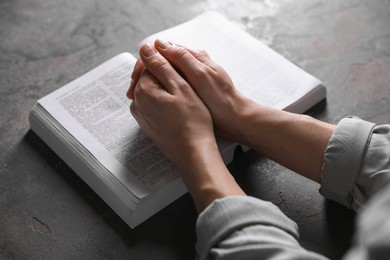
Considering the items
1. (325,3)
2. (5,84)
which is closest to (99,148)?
(5,84)

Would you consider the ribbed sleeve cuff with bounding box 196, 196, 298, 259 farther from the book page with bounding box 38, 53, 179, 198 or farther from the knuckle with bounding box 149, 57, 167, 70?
the knuckle with bounding box 149, 57, 167, 70

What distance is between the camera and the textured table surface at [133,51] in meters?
0.88

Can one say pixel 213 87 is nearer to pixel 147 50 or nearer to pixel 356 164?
pixel 147 50

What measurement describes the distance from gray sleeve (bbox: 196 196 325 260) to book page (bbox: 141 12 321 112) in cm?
29

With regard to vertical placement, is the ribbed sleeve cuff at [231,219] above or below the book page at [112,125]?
above

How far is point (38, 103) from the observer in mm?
1018

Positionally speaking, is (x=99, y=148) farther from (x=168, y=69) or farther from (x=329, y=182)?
(x=329, y=182)

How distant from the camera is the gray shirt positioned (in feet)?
2.25

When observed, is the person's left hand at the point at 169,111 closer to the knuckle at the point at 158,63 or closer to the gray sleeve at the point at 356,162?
the knuckle at the point at 158,63

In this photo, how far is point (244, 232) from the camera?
2.34ft

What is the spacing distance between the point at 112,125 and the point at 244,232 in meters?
0.36

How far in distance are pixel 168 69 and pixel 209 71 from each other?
6 centimetres

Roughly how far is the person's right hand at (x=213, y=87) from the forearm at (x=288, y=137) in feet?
0.04

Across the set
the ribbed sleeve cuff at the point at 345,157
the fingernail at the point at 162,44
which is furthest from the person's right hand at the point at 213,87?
the ribbed sleeve cuff at the point at 345,157
